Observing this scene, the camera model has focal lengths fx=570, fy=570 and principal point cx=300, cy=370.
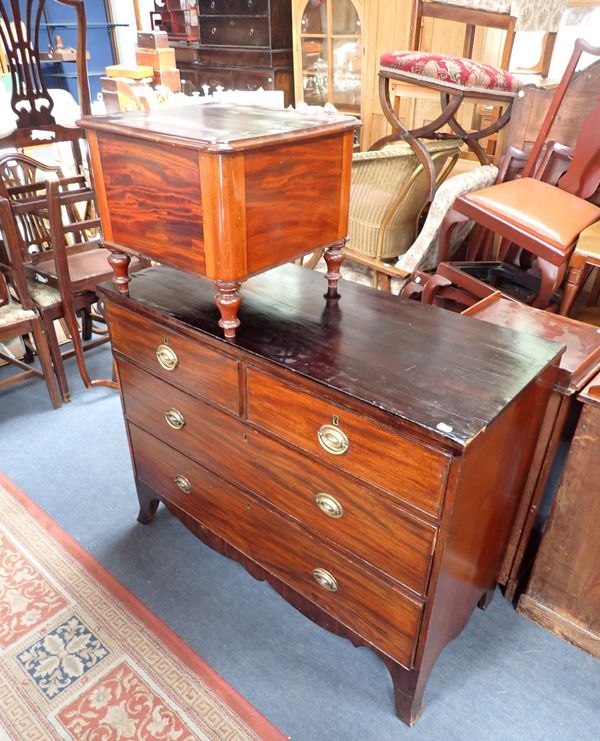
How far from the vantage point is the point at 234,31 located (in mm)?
5008

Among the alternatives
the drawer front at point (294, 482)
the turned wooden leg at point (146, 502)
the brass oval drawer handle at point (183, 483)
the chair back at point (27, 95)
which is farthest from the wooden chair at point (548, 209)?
the chair back at point (27, 95)

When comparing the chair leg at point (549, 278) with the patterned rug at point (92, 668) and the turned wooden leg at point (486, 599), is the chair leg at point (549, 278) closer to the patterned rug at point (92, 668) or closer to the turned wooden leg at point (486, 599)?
the turned wooden leg at point (486, 599)

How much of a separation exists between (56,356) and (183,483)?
1217 millimetres

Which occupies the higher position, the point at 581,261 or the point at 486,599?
the point at 581,261

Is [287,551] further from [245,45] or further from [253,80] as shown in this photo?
[245,45]

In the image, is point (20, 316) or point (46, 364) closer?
point (20, 316)

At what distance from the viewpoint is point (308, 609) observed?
1488 mm

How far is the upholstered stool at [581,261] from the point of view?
77.7 inches

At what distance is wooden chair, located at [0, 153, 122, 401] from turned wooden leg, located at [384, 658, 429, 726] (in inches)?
74.0

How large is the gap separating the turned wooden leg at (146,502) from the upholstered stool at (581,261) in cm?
159

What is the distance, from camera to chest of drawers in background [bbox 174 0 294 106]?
4.77 meters

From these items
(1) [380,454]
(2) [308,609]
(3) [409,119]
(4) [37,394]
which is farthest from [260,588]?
(3) [409,119]

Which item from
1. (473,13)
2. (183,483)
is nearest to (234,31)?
(473,13)

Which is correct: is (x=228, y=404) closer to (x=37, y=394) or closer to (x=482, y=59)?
(x=37, y=394)
